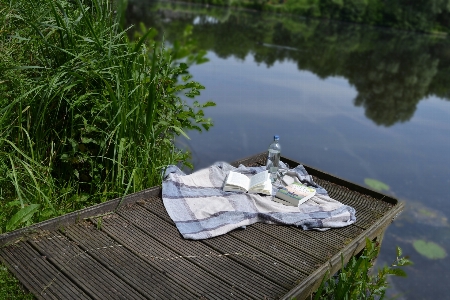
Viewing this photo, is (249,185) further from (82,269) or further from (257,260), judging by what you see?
(82,269)

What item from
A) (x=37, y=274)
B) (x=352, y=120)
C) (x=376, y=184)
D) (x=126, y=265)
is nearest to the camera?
(x=37, y=274)

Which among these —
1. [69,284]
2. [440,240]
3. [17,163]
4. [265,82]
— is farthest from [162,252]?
[265,82]

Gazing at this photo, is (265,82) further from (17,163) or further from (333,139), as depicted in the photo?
(17,163)

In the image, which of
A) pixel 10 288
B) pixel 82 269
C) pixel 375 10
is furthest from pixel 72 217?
pixel 375 10

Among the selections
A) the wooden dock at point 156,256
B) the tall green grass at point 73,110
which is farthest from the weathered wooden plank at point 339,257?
the tall green grass at point 73,110

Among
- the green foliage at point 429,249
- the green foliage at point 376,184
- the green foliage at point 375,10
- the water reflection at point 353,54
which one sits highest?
the green foliage at point 375,10

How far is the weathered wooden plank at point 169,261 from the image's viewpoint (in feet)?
6.29

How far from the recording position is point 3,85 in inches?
100

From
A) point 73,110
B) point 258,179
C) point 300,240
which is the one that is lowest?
point 300,240

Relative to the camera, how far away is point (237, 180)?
2.82 m

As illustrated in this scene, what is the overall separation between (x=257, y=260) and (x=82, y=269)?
80cm

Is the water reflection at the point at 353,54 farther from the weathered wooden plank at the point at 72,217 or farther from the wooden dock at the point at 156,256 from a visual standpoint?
the wooden dock at the point at 156,256

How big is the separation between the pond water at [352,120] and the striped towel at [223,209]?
868 millimetres

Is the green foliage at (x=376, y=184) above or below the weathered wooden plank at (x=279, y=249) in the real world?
below
